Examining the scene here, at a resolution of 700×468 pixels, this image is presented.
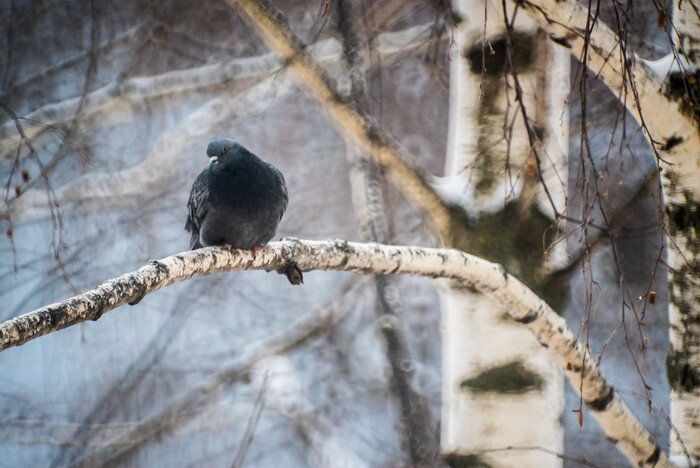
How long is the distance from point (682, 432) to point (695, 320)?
13.8 inches

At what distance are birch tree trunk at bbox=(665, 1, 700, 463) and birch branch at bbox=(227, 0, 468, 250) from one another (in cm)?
70

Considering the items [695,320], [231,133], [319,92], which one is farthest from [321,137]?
[695,320]

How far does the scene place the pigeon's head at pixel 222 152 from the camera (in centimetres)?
250

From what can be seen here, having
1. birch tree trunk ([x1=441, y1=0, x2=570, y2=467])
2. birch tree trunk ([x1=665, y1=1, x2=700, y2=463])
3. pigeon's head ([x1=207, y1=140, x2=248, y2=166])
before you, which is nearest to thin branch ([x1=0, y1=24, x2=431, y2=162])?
pigeon's head ([x1=207, y1=140, x2=248, y2=166])

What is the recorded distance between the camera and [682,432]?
2004 mm

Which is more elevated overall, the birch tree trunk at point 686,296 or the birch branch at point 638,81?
the birch branch at point 638,81

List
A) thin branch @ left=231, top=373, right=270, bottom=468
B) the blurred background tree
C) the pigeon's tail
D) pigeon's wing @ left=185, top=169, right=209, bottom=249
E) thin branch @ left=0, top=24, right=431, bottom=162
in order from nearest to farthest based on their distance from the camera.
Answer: pigeon's wing @ left=185, top=169, right=209, bottom=249
the pigeon's tail
thin branch @ left=231, top=373, right=270, bottom=468
thin branch @ left=0, top=24, right=431, bottom=162
the blurred background tree

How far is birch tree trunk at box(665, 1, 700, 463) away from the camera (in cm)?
197

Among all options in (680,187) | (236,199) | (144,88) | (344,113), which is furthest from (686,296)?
(144,88)

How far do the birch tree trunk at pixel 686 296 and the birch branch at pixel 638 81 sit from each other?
2cm

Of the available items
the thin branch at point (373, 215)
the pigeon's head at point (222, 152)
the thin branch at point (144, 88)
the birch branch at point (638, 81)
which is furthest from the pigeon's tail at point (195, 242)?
the birch branch at point (638, 81)

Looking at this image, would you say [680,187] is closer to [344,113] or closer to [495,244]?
[495,244]

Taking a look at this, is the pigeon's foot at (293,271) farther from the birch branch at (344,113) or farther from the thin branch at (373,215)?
the thin branch at (373,215)

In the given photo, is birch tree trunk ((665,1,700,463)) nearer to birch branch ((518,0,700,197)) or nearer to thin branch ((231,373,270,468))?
birch branch ((518,0,700,197))
